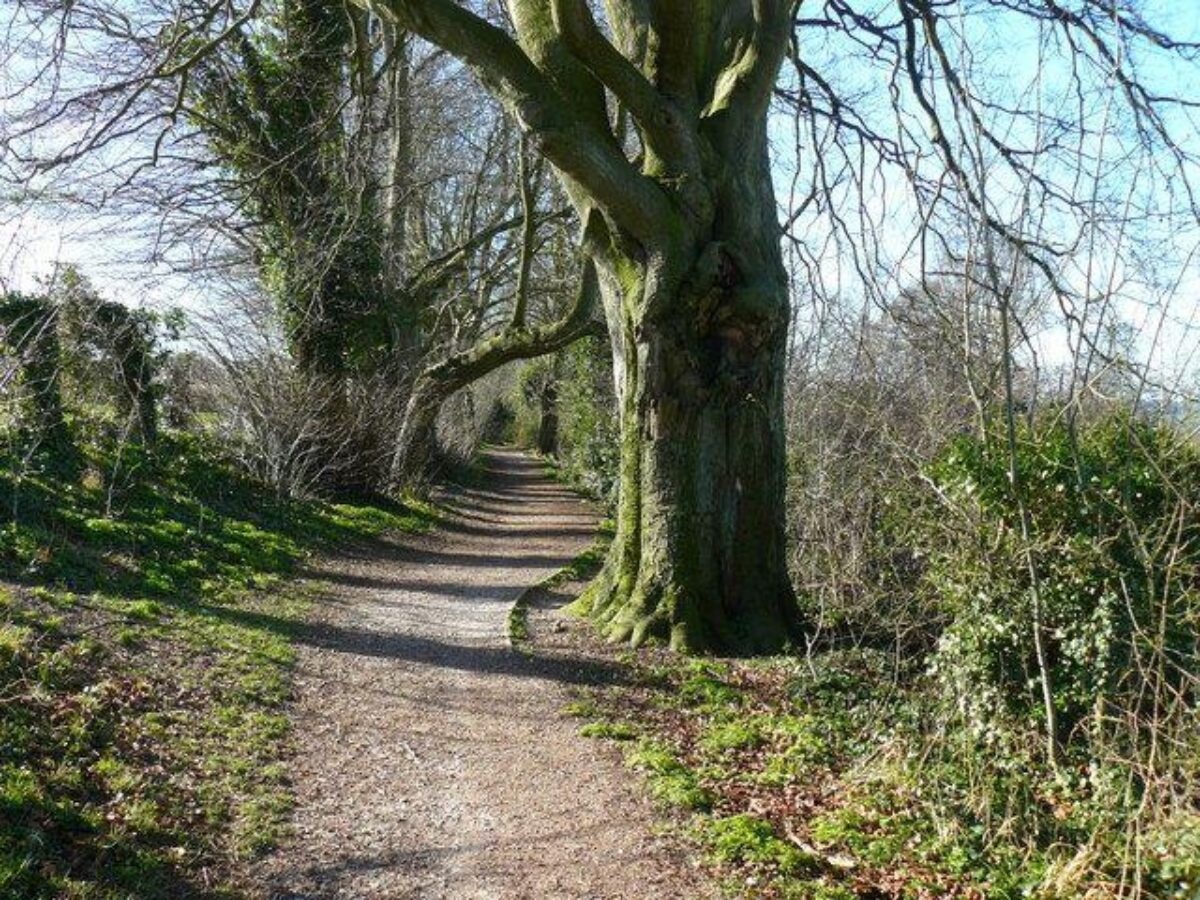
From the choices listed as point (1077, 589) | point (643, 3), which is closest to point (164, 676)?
point (1077, 589)

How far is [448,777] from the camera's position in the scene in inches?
223

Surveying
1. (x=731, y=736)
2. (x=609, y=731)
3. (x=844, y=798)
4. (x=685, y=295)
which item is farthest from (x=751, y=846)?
(x=685, y=295)

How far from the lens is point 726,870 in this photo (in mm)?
4516

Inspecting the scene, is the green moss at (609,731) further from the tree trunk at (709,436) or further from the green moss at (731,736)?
the tree trunk at (709,436)

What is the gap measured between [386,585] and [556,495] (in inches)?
559

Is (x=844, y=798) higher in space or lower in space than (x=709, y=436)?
lower

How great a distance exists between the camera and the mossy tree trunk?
25.1 feet

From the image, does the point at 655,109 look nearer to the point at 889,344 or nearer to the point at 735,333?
the point at 735,333

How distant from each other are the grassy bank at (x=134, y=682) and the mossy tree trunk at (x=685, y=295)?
315 cm

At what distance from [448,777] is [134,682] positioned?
202cm

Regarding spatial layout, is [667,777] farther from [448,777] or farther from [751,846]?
[448,777]

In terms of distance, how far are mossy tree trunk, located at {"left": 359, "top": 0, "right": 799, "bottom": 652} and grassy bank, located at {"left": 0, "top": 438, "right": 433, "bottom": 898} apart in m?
3.15

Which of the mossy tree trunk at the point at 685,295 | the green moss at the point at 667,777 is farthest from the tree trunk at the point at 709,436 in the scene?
the green moss at the point at 667,777

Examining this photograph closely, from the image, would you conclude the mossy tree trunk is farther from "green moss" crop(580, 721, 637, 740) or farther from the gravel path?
"green moss" crop(580, 721, 637, 740)
